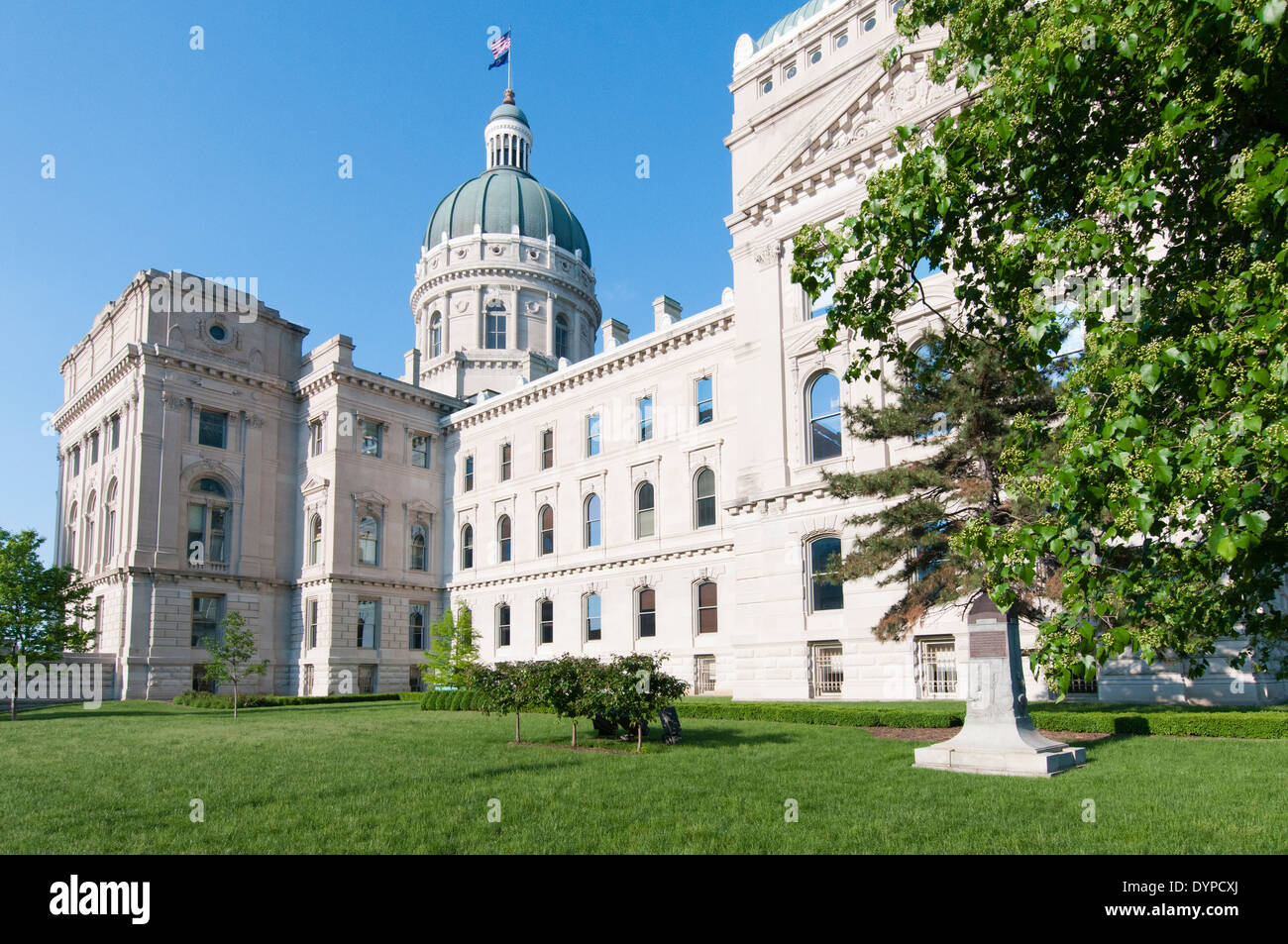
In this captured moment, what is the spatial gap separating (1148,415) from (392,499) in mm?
46548

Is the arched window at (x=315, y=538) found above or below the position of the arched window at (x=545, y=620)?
above

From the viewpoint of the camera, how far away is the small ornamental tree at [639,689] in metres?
15.7

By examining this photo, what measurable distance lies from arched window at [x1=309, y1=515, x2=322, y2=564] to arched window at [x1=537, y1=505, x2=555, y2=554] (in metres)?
11.8

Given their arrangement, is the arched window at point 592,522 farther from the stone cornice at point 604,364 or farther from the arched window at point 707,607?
the arched window at point 707,607

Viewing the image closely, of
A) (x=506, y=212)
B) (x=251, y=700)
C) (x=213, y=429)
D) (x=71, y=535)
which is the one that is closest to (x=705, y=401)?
(x=251, y=700)

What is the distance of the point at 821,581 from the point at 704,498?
33.2 feet

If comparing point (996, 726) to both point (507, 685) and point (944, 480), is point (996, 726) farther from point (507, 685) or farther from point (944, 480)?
point (507, 685)

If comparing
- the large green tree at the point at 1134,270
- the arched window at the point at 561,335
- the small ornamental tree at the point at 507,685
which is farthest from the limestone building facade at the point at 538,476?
the large green tree at the point at 1134,270

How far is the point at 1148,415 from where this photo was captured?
6.13 m

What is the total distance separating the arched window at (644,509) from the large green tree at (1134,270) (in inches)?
1322

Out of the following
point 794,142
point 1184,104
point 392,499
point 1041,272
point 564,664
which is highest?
point 794,142
